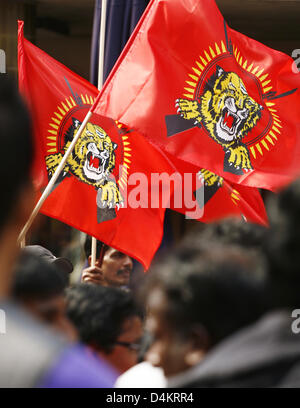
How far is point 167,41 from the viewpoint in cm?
384

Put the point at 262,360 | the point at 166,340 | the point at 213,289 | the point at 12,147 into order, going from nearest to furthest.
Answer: the point at 12,147 < the point at 262,360 < the point at 213,289 < the point at 166,340

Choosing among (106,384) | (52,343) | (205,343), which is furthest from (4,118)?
(205,343)

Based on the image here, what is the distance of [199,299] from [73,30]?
5.47 meters

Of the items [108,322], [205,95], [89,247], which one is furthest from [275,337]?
[89,247]

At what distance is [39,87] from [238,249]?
2.92 meters

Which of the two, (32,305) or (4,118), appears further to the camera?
(32,305)

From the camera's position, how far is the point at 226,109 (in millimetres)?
3895

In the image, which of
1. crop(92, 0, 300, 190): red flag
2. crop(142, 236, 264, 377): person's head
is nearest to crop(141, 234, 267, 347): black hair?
crop(142, 236, 264, 377): person's head

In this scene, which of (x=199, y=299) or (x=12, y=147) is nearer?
(x=12, y=147)

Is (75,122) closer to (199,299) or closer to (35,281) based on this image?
(35,281)

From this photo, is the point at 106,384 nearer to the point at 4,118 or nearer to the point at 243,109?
the point at 4,118

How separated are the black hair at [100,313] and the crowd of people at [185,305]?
393mm

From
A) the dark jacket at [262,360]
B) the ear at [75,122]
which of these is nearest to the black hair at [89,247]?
the ear at [75,122]

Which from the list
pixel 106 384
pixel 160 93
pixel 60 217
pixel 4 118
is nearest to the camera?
pixel 4 118
